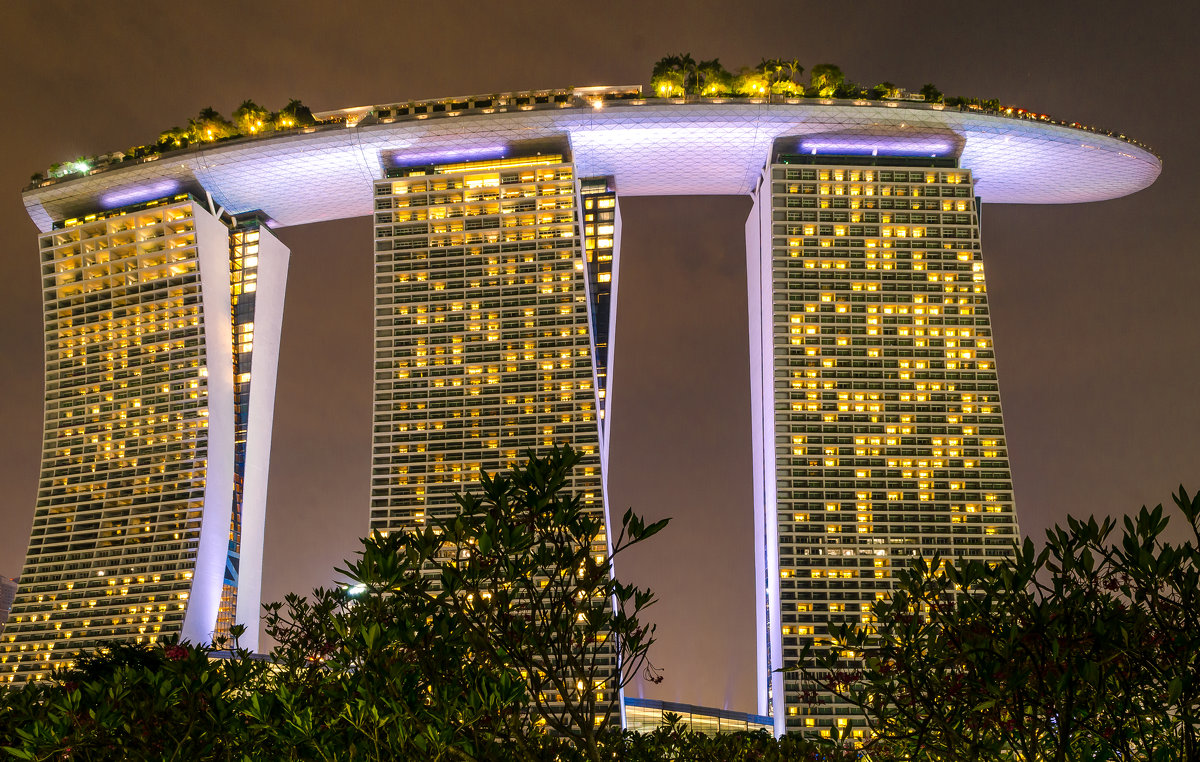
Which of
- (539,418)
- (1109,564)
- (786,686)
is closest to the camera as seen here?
(1109,564)

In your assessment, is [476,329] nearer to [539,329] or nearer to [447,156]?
[539,329]

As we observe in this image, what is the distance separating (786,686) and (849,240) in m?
44.7

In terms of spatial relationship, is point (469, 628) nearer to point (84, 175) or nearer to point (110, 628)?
point (110, 628)

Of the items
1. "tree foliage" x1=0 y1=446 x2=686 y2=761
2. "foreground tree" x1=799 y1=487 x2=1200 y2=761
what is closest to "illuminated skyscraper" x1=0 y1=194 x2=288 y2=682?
"tree foliage" x1=0 y1=446 x2=686 y2=761

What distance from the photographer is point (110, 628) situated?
12619 centimetres

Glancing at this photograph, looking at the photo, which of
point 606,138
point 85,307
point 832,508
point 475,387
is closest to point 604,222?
point 606,138

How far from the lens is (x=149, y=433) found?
436 ft

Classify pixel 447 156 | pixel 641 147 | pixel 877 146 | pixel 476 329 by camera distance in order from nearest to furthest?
pixel 641 147 → pixel 476 329 → pixel 877 146 → pixel 447 156

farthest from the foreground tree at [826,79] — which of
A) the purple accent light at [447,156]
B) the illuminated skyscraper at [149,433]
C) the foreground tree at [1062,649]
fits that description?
the foreground tree at [1062,649]

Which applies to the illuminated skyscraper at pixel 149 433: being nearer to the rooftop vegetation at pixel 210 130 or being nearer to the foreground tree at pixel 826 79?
the rooftop vegetation at pixel 210 130

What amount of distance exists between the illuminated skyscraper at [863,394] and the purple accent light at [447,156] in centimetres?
2819

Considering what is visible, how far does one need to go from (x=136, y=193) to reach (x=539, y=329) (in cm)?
4934

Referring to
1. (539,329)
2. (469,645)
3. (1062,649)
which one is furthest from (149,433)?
(1062,649)

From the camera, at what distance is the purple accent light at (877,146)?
12788cm
